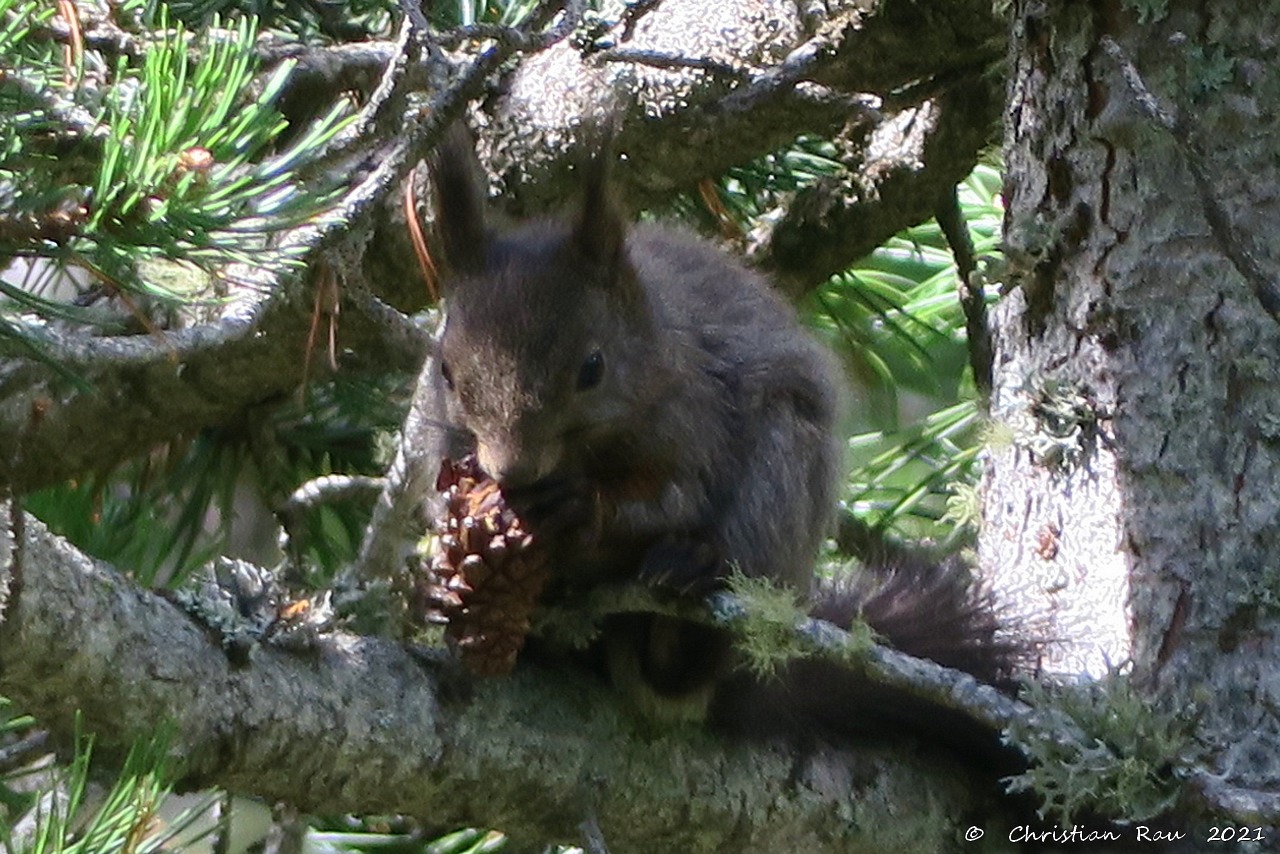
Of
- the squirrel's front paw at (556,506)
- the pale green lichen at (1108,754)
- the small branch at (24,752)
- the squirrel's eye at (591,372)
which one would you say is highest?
the squirrel's eye at (591,372)

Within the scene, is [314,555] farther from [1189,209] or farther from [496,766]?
[1189,209]

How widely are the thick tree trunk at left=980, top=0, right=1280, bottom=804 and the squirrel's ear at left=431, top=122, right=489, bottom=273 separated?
1.88 ft

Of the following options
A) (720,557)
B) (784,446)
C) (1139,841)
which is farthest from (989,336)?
(1139,841)

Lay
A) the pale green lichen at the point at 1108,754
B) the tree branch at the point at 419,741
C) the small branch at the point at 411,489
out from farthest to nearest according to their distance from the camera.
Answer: the small branch at the point at 411,489
the pale green lichen at the point at 1108,754
the tree branch at the point at 419,741

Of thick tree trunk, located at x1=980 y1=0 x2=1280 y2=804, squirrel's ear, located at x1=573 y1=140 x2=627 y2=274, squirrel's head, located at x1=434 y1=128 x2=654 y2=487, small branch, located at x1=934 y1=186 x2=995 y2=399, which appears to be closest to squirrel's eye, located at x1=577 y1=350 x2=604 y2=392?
squirrel's head, located at x1=434 y1=128 x2=654 y2=487

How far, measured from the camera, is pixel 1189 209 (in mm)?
1677

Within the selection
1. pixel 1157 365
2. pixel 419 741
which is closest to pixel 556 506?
pixel 419 741

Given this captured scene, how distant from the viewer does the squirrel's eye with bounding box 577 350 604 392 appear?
1.69m

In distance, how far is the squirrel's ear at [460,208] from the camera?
1.74 meters

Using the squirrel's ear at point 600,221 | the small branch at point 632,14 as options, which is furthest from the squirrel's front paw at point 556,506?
the small branch at point 632,14

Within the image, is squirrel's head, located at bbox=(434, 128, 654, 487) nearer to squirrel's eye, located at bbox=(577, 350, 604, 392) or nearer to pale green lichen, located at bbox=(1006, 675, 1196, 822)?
squirrel's eye, located at bbox=(577, 350, 604, 392)

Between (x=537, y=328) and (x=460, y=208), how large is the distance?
0.19m

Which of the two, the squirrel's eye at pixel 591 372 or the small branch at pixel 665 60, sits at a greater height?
the small branch at pixel 665 60

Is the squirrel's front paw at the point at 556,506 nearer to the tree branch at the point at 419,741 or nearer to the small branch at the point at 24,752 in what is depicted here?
the tree branch at the point at 419,741
